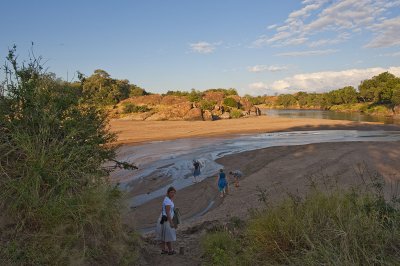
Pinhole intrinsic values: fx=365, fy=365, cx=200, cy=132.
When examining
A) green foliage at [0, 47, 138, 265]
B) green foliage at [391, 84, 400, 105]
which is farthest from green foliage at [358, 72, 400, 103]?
green foliage at [0, 47, 138, 265]

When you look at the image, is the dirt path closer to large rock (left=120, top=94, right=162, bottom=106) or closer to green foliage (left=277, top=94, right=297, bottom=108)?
large rock (left=120, top=94, right=162, bottom=106)

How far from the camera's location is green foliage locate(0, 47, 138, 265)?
18.5 ft

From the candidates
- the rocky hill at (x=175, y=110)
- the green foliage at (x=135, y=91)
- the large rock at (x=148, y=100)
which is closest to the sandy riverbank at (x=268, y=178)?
the rocky hill at (x=175, y=110)

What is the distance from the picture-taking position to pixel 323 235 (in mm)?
5754

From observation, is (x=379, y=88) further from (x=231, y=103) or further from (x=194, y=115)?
(x=194, y=115)

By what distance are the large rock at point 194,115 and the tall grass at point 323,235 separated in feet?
169

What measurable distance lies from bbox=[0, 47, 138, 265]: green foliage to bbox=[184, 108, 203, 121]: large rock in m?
51.1

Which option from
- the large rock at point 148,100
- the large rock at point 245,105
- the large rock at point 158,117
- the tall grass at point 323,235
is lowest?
the tall grass at point 323,235

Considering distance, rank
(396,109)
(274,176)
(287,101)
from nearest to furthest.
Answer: (274,176) → (396,109) → (287,101)

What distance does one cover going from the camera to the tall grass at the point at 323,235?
506cm

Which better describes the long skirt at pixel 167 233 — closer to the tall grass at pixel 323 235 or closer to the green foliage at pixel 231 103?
the tall grass at pixel 323 235

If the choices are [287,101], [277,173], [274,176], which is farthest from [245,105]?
[287,101]

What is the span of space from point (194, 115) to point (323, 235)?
54.3 meters

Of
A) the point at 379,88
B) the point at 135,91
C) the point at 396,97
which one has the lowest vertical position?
the point at 396,97
